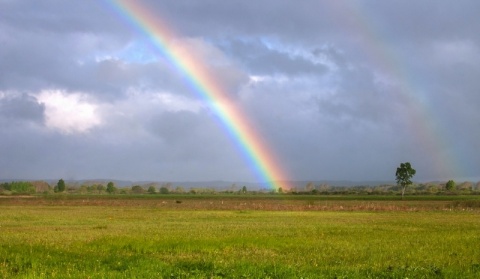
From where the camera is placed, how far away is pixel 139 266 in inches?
640

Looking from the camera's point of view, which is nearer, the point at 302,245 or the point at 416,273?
the point at 416,273

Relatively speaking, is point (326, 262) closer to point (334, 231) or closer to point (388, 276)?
point (388, 276)

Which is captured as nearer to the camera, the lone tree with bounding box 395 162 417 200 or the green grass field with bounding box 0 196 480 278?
the green grass field with bounding box 0 196 480 278

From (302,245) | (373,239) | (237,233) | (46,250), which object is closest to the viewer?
(46,250)

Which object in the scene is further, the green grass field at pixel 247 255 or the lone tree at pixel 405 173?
the lone tree at pixel 405 173

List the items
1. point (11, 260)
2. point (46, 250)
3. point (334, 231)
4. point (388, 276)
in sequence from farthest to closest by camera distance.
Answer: point (334, 231) < point (46, 250) < point (11, 260) < point (388, 276)

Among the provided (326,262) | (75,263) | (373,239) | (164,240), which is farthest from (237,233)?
(75,263)

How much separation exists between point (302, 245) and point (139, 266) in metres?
10.1

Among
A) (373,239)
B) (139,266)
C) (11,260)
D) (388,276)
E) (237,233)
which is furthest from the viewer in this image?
(237,233)

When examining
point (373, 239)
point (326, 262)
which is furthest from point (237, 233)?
point (326, 262)

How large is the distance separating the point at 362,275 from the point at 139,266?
7.06 meters

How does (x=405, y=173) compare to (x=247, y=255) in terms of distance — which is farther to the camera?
(x=405, y=173)

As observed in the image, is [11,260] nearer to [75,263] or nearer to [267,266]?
[75,263]

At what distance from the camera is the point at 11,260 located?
17.8 meters
